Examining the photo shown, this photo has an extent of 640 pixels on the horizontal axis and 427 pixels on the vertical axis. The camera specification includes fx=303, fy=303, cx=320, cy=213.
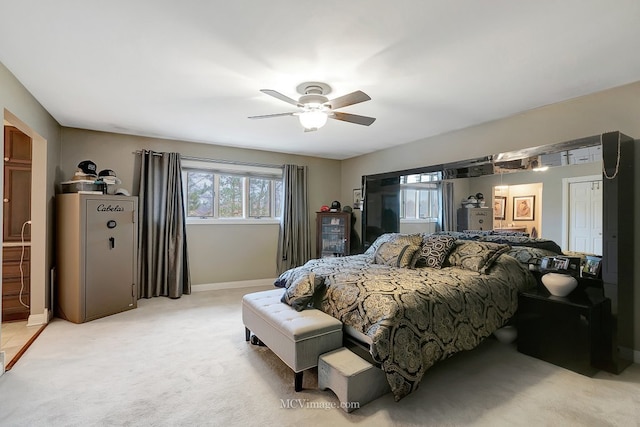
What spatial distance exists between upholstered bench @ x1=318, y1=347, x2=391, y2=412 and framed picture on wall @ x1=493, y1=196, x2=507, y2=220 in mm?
2446

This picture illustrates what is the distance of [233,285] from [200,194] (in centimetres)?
162

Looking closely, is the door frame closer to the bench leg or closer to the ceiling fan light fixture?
the ceiling fan light fixture

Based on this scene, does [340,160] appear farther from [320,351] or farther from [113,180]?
[320,351]

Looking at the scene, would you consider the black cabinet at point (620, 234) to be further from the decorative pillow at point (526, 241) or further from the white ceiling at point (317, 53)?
the white ceiling at point (317, 53)

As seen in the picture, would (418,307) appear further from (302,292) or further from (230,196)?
(230,196)

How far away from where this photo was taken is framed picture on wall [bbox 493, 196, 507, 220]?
11.5 ft

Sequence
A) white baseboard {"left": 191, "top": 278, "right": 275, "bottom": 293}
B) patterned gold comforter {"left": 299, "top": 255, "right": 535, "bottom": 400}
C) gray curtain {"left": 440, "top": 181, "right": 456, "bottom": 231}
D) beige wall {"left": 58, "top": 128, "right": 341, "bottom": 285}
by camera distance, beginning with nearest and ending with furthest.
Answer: patterned gold comforter {"left": 299, "top": 255, "right": 535, "bottom": 400} → gray curtain {"left": 440, "top": 181, "right": 456, "bottom": 231} → beige wall {"left": 58, "top": 128, "right": 341, "bottom": 285} → white baseboard {"left": 191, "top": 278, "right": 275, "bottom": 293}

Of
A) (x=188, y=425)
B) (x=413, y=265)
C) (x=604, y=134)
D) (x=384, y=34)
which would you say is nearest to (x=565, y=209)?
(x=604, y=134)

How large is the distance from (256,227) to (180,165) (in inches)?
62.5

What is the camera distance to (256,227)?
5367 mm

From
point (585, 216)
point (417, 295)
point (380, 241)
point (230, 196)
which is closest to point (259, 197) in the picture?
point (230, 196)

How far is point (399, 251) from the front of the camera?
11.1ft

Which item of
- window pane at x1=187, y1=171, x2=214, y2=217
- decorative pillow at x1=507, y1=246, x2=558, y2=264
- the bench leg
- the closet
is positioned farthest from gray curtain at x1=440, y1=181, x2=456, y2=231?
the closet

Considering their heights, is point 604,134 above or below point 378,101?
below
